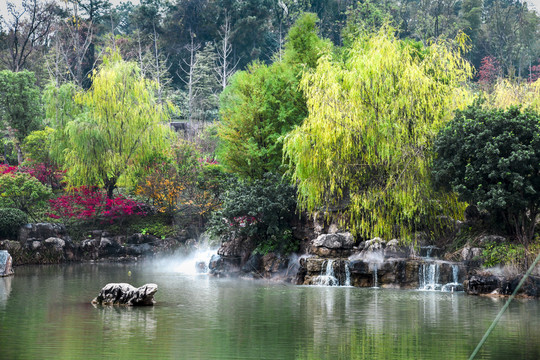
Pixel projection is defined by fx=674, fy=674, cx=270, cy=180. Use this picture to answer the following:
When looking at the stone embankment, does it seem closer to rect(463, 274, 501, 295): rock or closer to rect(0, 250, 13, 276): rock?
rect(0, 250, 13, 276): rock

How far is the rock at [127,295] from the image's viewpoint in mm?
16922

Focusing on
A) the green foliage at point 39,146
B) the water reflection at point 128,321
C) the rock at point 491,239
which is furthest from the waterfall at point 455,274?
the green foliage at point 39,146

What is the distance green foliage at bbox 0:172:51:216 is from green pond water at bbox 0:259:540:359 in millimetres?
9610

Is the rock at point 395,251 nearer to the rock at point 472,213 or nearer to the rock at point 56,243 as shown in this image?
the rock at point 472,213

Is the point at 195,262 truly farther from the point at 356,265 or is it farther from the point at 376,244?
the point at 376,244

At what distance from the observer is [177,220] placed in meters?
34.4

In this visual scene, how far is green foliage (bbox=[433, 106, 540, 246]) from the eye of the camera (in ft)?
63.9

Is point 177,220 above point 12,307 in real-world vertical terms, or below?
above

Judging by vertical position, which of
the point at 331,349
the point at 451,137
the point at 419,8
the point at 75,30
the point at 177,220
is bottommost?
the point at 331,349

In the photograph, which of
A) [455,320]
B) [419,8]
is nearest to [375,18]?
[419,8]

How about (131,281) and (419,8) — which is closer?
(131,281)

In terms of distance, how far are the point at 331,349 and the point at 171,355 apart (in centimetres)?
277

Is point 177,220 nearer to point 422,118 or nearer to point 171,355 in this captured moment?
point 422,118

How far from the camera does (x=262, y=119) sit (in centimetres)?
2866
